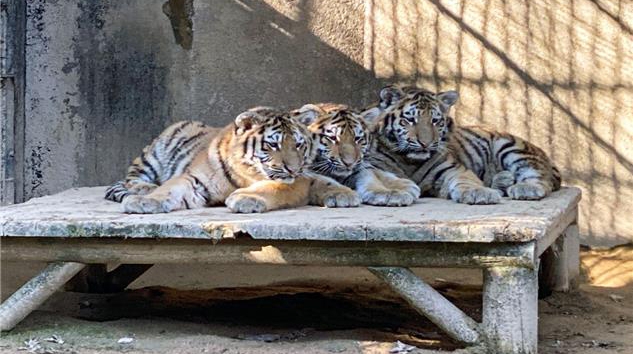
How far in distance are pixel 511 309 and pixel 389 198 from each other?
0.98 meters

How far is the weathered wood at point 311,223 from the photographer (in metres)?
3.75

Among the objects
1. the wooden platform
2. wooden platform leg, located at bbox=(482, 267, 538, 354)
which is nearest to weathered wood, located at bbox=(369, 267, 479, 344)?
the wooden platform

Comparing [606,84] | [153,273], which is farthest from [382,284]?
[606,84]

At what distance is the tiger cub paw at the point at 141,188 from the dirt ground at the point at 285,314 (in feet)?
1.81

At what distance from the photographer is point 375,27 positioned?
6.49m

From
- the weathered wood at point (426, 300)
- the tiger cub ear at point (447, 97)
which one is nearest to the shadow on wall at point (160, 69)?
the tiger cub ear at point (447, 97)

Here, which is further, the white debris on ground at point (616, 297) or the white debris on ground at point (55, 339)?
the white debris on ground at point (616, 297)

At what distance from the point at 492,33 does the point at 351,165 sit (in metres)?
1.87

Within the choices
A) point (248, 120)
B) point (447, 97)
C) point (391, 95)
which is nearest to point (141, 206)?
point (248, 120)

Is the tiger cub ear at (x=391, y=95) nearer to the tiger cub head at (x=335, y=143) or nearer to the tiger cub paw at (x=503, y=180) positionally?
the tiger cub head at (x=335, y=143)

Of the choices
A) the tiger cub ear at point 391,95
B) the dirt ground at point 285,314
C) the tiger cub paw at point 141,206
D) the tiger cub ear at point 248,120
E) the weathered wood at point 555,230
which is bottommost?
the dirt ground at point 285,314

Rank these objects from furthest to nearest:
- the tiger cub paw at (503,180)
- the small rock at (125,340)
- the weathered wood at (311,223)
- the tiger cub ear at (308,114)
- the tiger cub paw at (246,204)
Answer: the tiger cub paw at (503,180) → the tiger cub ear at (308,114) → the tiger cub paw at (246,204) → the small rock at (125,340) → the weathered wood at (311,223)

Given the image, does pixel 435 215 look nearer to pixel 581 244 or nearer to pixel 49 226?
pixel 49 226

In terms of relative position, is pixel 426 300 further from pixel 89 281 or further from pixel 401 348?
pixel 89 281
